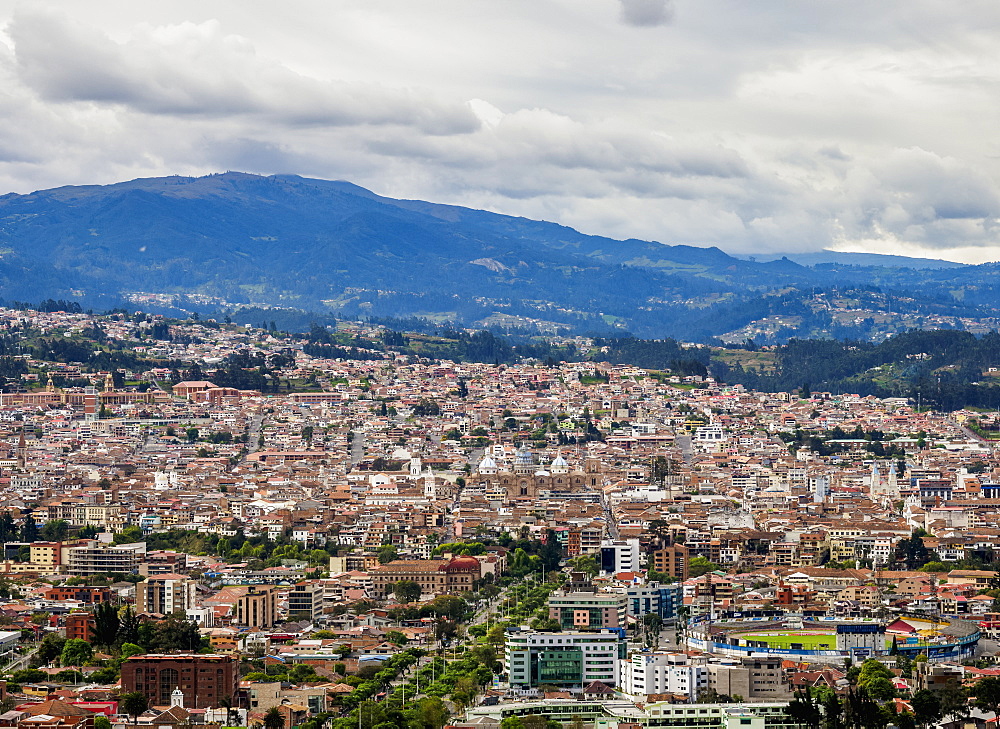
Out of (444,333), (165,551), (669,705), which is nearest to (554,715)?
(669,705)

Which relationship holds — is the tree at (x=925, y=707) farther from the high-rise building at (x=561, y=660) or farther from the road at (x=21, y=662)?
the road at (x=21, y=662)

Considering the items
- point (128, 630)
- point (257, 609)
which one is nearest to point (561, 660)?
point (128, 630)

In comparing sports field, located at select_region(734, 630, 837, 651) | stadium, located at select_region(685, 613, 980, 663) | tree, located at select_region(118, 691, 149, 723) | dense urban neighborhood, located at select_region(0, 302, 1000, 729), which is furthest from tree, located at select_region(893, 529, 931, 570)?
tree, located at select_region(118, 691, 149, 723)

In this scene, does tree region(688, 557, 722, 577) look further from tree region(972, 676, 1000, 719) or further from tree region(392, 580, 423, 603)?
tree region(972, 676, 1000, 719)

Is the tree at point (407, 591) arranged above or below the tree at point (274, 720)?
above

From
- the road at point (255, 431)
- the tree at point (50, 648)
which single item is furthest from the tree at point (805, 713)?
the road at point (255, 431)
